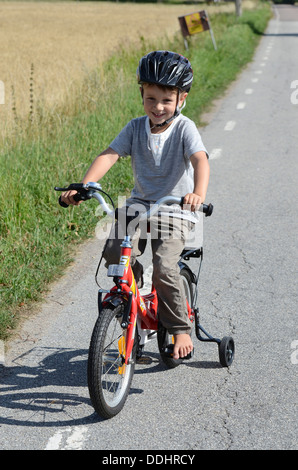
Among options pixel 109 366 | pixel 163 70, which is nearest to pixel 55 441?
pixel 109 366

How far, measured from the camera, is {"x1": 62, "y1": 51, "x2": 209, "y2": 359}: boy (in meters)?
3.67

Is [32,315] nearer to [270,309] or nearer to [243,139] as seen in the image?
[270,309]

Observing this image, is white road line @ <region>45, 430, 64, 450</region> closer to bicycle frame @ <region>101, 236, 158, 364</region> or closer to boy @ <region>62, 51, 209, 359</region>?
bicycle frame @ <region>101, 236, 158, 364</region>

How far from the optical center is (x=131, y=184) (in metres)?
7.95

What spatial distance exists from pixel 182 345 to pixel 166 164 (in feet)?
3.20

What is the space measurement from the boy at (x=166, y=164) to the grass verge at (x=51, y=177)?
132cm

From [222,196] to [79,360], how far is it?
405 cm

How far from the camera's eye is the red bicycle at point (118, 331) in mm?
3375

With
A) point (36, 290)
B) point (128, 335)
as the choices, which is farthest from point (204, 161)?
point (36, 290)

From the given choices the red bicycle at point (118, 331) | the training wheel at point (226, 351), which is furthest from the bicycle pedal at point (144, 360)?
the training wheel at point (226, 351)

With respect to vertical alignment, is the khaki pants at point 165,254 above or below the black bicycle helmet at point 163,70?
below

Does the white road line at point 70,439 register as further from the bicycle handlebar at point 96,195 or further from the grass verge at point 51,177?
the grass verge at point 51,177

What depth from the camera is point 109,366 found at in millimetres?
3596

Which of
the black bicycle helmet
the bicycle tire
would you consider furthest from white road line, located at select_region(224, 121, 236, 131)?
the black bicycle helmet
